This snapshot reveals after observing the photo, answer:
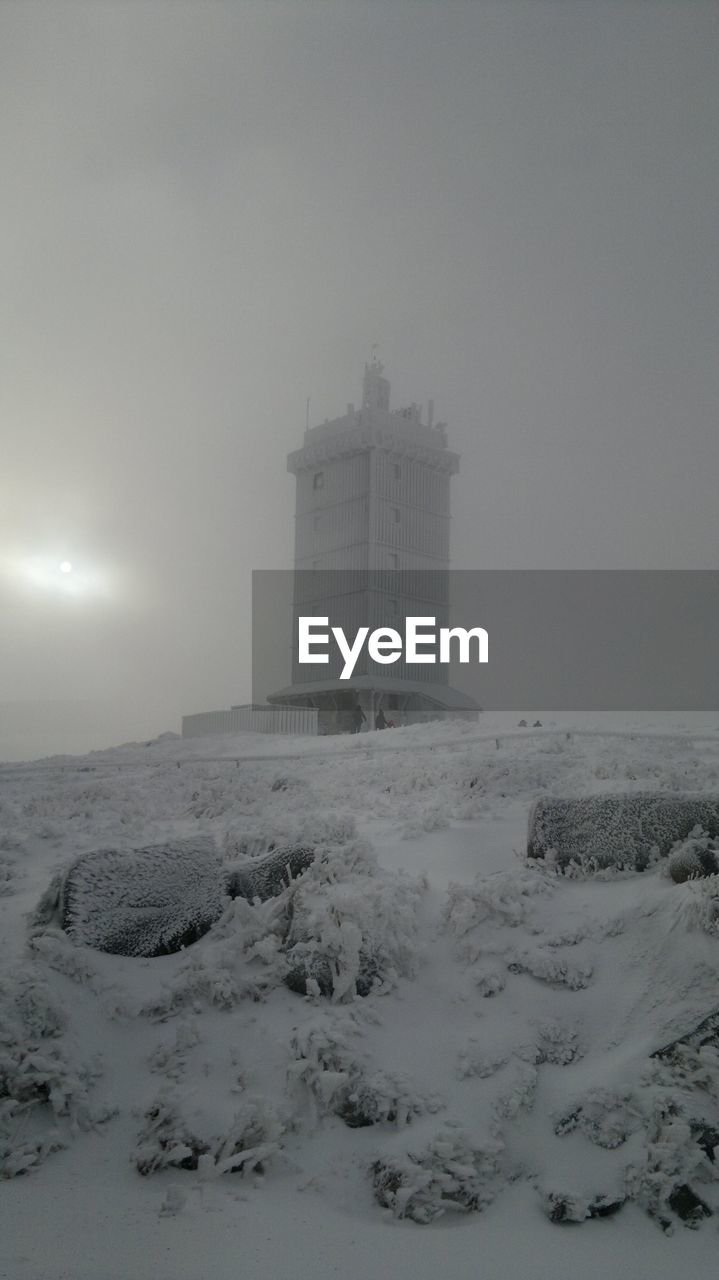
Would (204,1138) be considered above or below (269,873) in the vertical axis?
below

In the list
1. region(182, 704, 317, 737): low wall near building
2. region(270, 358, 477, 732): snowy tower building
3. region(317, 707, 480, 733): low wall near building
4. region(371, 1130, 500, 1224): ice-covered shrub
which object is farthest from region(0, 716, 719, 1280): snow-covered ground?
region(270, 358, 477, 732): snowy tower building

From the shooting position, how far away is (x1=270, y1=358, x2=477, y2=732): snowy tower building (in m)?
36.3

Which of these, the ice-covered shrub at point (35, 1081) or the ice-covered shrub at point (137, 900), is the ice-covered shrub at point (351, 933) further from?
the ice-covered shrub at point (35, 1081)

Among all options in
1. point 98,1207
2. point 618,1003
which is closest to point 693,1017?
point 618,1003

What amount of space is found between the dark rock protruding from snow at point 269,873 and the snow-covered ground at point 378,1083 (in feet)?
0.93

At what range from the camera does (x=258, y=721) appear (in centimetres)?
3098

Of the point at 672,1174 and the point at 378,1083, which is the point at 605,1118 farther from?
the point at 378,1083

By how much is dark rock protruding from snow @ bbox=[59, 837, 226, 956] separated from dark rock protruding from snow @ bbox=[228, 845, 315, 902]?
0.60ft

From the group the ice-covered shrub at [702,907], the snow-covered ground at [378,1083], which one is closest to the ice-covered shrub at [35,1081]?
the snow-covered ground at [378,1083]

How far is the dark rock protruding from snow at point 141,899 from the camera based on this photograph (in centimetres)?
782

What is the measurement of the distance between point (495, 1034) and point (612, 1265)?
188cm

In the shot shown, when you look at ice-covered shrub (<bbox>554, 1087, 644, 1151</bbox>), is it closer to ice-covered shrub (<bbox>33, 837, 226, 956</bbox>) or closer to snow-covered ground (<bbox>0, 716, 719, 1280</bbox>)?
snow-covered ground (<bbox>0, 716, 719, 1280</bbox>)

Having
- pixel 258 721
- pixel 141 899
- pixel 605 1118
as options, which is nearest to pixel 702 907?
pixel 605 1118

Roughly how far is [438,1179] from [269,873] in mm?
3800
